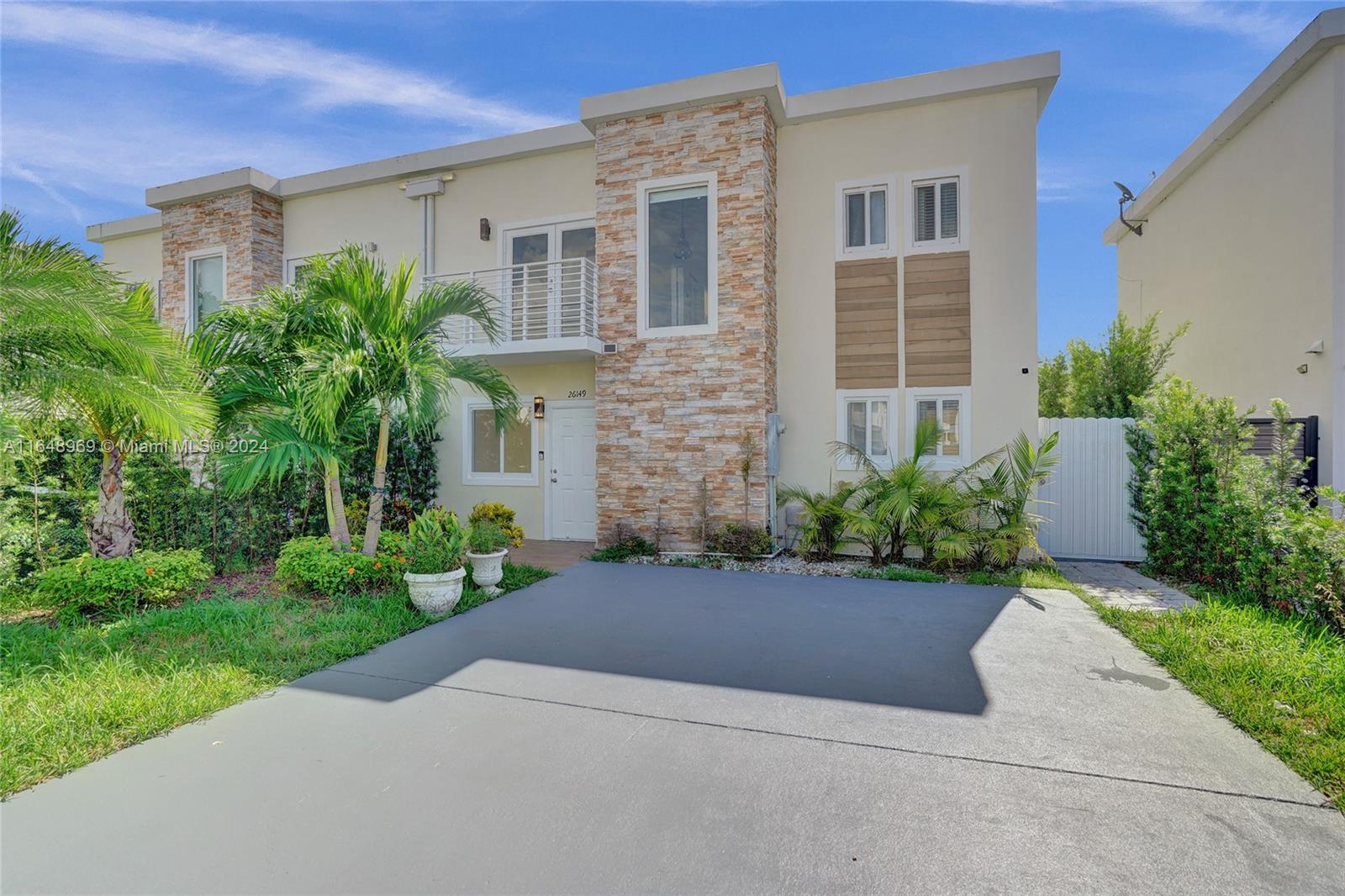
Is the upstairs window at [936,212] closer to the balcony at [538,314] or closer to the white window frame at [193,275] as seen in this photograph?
the balcony at [538,314]

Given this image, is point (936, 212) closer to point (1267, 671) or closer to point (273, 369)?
point (1267, 671)

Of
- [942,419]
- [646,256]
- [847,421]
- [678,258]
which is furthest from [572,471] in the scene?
[942,419]

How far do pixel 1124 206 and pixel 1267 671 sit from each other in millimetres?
13269

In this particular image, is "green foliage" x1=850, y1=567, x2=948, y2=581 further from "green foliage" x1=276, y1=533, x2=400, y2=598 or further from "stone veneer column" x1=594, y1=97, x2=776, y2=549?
"green foliage" x1=276, y1=533, x2=400, y2=598

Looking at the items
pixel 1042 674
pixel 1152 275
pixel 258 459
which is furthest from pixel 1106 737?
pixel 1152 275

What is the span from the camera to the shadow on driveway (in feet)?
14.9

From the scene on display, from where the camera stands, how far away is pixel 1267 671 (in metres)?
4.36

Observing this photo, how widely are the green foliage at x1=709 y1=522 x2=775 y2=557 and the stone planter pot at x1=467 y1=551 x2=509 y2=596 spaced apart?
344 centimetres

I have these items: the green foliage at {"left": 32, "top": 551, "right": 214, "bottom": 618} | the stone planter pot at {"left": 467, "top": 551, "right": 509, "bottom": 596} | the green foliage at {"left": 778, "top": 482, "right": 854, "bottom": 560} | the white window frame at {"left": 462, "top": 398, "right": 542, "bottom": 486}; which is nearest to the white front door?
the white window frame at {"left": 462, "top": 398, "right": 542, "bottom": 486}

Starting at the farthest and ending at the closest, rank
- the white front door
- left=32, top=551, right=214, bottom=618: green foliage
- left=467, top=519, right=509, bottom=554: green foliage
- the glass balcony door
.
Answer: the white front door → the glass balcony door → left=467, top=519, right=509, bottom=554: green foliage → left=32, top=551, right=214, bottom=618: green foliage

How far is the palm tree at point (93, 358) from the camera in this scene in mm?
4746

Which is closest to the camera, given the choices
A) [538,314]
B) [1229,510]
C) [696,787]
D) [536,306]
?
[696,787]

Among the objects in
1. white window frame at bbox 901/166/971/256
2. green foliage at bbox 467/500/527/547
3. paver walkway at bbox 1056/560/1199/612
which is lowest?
paver walkway at bbox 1056/560/1199/612

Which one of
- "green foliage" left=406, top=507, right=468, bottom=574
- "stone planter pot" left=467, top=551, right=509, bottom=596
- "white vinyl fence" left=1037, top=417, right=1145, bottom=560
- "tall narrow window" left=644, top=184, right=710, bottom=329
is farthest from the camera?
"tall narrow window" left=644, top=184, right=710, bottom=329
